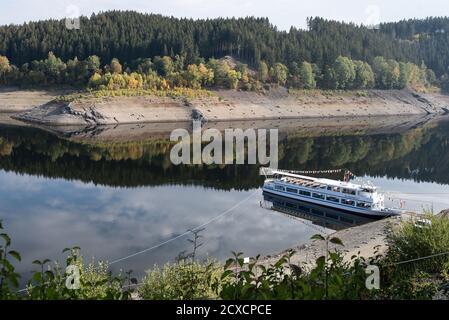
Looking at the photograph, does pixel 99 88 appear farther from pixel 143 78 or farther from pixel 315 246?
pixel 315 246

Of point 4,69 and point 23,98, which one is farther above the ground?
point 4,69

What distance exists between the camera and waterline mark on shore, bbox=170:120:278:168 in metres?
71.0

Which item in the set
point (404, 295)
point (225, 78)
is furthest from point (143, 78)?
point (404, 295)

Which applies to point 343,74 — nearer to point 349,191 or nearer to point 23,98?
point 23,98

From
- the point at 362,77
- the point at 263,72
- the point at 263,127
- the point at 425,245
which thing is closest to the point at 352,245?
the point at 425,245

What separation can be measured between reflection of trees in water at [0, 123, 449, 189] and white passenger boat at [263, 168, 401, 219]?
5048 millimetres

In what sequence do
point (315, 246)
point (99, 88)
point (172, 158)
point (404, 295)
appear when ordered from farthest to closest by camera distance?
point (99, 88) → point (172, 158) → point (315, 246) → point (404, 295)

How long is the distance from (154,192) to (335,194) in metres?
17.6

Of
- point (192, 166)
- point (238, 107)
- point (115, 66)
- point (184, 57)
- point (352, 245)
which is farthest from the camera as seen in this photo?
point (184, 57)

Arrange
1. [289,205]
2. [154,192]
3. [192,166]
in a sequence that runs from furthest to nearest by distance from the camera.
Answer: [192,166], [154,192], [289,205]

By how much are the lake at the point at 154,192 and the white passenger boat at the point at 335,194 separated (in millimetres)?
2732

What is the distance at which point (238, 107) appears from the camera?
127m
